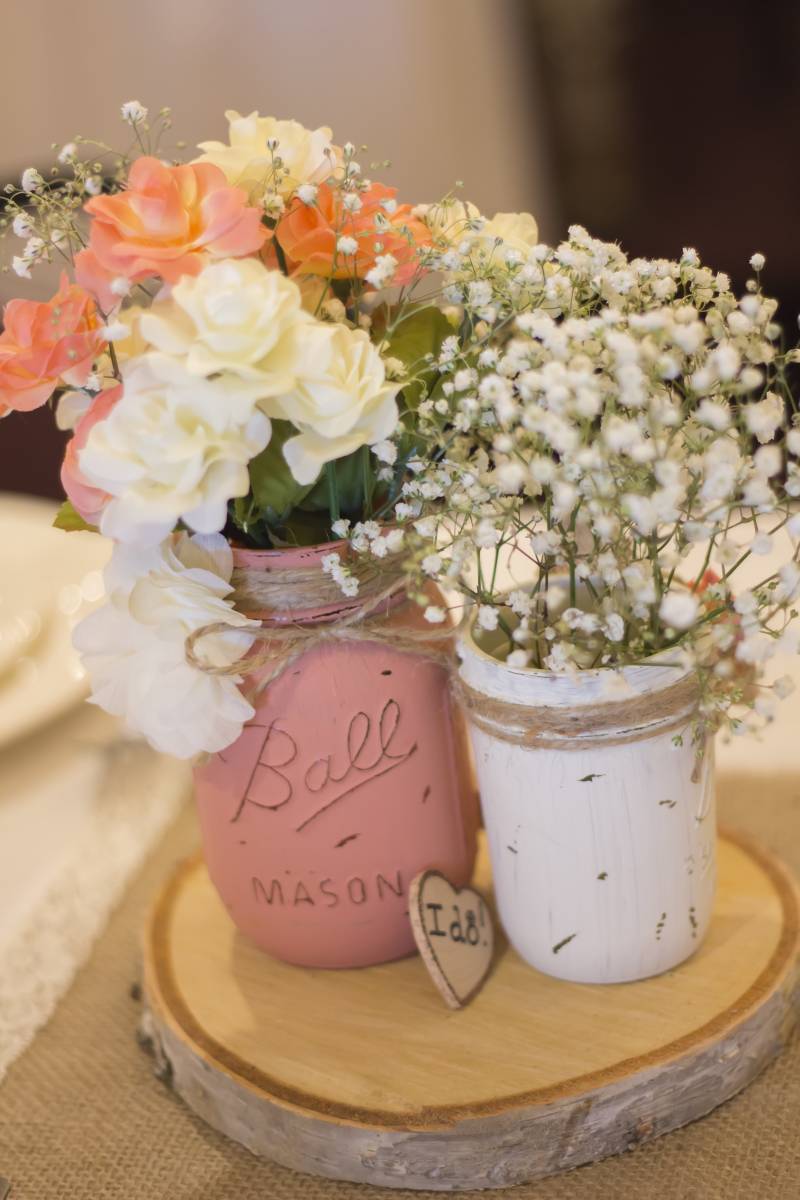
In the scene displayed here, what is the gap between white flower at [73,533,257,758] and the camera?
68cm

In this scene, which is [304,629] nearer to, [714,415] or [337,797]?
[337,797]

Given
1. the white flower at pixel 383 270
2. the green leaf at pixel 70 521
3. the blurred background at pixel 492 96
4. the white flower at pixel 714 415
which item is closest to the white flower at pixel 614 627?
the white flower at pixel 714 415

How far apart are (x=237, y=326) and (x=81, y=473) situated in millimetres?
142

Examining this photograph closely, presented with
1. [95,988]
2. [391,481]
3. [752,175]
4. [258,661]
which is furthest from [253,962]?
[752,175]

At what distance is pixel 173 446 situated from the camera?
0.58 metres

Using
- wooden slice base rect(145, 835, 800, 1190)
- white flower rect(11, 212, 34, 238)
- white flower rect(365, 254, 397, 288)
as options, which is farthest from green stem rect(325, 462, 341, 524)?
wooden slice base rect(145, 835, 800, 1190)

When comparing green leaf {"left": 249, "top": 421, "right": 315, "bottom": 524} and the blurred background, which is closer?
green leaf {"left": 249, "top": 421, "right": 315, "bottom": 524}

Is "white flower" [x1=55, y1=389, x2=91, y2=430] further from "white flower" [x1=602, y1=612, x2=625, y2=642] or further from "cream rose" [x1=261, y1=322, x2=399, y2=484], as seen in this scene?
"white flower" [x1=602, y1=612, x2=625, y2=642]

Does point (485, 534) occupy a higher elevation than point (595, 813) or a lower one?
higher

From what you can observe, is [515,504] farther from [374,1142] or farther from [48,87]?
[48,87]

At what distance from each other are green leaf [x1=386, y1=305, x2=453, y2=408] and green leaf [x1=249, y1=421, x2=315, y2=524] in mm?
83

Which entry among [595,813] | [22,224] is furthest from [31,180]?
[595,813]

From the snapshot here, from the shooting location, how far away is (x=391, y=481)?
27.4 inches

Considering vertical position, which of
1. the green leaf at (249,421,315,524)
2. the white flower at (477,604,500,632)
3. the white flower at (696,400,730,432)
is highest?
the white flower at (696,400,730,432)
